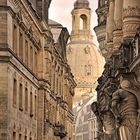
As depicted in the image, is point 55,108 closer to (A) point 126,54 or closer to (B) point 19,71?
(B) point 19,71

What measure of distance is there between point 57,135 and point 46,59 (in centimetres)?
1322

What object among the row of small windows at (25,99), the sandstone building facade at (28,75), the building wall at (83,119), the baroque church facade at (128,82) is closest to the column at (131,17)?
the baroque church facade at (128,82)

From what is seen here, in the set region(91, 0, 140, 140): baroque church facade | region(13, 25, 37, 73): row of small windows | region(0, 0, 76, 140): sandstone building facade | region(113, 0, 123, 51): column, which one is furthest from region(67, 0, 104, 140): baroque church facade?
region(91, 0, 140, 140): baroque church facade


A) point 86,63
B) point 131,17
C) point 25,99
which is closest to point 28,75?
point 25,99

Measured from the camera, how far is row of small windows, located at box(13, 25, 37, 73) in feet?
152

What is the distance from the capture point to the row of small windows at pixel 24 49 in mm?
46344

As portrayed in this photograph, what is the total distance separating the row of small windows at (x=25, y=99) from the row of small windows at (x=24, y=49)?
202 cm

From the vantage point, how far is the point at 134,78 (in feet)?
79.1

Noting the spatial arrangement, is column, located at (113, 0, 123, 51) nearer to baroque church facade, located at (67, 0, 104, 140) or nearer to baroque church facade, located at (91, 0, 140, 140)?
baroque church facade, located at (91, 0, 140, 140)

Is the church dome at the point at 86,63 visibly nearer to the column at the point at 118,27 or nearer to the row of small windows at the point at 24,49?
the row of small windows at the point at 24,49

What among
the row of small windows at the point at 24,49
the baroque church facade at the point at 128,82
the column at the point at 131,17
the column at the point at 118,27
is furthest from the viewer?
the row of small windows at the point at 24,49

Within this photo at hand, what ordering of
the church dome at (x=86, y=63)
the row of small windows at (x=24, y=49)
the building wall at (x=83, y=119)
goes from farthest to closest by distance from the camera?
the church dome at (x=86, y=63)
the building wall at (x=83, y=119)
the row of small windows at (x=24, y=49)

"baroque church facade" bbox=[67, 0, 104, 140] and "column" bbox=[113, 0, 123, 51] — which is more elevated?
"baroque church facade" bbox=[67, 0, 104, 140]

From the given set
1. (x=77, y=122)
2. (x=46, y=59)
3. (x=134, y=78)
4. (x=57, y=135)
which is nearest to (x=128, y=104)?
(x=134, y=78)
